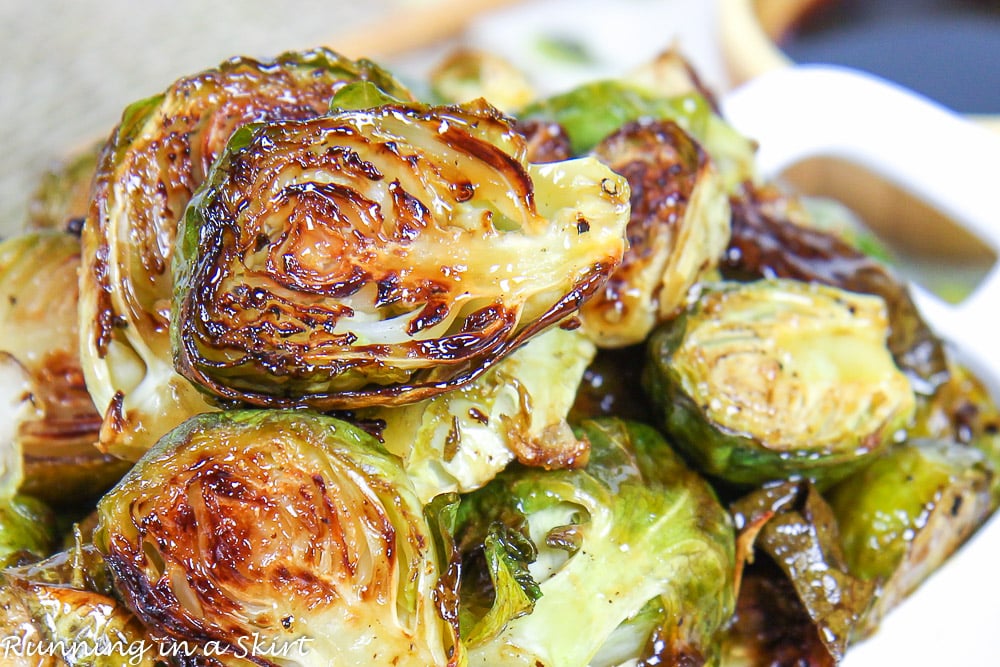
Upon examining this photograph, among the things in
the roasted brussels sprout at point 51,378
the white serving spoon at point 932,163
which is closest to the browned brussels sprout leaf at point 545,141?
the white serving spoon at point 932,163

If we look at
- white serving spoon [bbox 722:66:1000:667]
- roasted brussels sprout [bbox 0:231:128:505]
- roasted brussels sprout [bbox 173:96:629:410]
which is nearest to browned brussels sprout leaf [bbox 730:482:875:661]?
white serving spoon [bbox 722:66:1000:667]

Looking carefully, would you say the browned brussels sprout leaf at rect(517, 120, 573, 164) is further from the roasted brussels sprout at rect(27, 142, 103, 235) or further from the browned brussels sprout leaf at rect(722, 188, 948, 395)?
the roasted brussels sprout at rect(27, 142, 103, 235)

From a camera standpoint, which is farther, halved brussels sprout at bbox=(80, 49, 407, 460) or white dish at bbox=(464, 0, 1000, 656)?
white dish at bbox=(464, 0, 1000, 656)

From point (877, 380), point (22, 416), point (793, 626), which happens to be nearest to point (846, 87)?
point (877, 380)

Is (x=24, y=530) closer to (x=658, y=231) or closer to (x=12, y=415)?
(x=12, y=415)

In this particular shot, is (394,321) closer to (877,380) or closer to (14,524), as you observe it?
(14,524)

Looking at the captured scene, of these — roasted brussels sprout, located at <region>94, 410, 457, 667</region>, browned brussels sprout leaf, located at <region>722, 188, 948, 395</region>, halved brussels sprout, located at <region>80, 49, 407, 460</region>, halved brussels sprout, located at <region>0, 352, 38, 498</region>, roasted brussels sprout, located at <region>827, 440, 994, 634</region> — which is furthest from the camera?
browned brussels sprout leaf, located at <region>722, 188, 948, 395</region>

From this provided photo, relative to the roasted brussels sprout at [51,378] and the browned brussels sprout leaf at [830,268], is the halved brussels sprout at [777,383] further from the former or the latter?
the roasted brussels sprout at [51,378]
